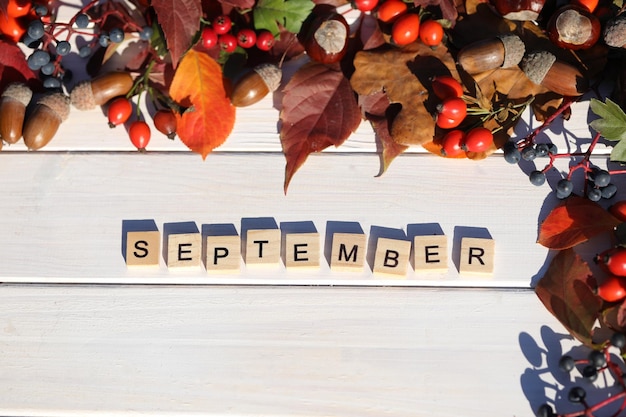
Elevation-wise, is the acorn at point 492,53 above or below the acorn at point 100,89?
above

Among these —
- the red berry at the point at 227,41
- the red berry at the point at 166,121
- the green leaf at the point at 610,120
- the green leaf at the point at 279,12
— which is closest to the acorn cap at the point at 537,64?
the green leaf at the point at 610,120

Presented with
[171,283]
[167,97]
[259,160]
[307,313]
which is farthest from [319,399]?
[167,97]

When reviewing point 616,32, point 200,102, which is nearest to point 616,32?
point 616,32

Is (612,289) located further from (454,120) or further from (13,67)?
(13,67)

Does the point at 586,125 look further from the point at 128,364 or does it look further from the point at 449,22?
the point at 128,364

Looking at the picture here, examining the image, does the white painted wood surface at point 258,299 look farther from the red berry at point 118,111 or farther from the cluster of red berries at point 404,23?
the cluster of red berries at point 404,23

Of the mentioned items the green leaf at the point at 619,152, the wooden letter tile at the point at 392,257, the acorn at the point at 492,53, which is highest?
the acorn at the point at 492,53
